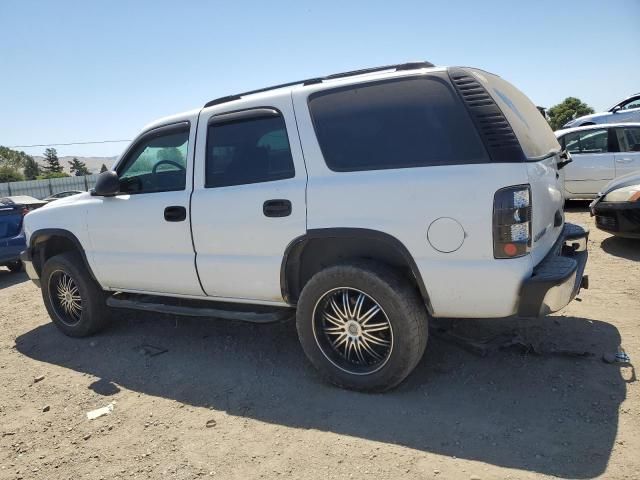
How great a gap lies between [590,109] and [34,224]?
38.9 metres

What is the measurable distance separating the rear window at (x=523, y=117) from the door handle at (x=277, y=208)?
1443mm

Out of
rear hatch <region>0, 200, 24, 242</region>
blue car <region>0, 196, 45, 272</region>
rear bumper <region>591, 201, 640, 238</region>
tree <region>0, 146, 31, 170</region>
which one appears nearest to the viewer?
rear bumper <region>591, 201, 640, 238</region>

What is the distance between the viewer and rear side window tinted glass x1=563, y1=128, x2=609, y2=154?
9047mm

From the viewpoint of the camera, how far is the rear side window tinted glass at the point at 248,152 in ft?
11.4

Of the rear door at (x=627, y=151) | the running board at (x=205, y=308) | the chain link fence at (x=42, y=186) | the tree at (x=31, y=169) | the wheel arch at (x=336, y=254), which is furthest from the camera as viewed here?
the tree at (x=31, y=169)

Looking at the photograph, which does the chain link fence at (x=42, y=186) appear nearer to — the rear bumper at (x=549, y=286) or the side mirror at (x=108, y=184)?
the side mirror at (x=108, y=184)

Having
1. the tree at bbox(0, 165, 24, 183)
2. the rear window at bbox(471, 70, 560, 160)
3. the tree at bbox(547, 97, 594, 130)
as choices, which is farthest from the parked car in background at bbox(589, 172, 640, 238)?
the tree at bbox(0, 165, 24, 183)

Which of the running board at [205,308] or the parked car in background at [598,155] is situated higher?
the parked car in background at [598,155]

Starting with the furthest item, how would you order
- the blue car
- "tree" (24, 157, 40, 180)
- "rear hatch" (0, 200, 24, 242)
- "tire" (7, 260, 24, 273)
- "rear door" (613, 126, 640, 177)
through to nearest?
1. "tree" (24, 157, 40, 180)
2. "tire" (7, 260, 24, 273)
3. "rear door" (613, 126, 640, 177)
4. "rear hatch" (0, 200, 24, 242)
5. the blue car

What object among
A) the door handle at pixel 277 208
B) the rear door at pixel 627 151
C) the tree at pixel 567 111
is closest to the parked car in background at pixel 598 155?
the rear door at pixel 627 151

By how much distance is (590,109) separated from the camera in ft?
116

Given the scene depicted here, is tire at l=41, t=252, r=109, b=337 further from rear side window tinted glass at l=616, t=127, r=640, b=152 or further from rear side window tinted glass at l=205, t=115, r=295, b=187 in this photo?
rear side window tinted glass at l=616, t=127, r=640, b=152

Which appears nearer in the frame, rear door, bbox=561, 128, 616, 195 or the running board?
the running board

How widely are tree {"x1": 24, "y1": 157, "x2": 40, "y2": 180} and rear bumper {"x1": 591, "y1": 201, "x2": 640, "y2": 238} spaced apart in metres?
66.9
